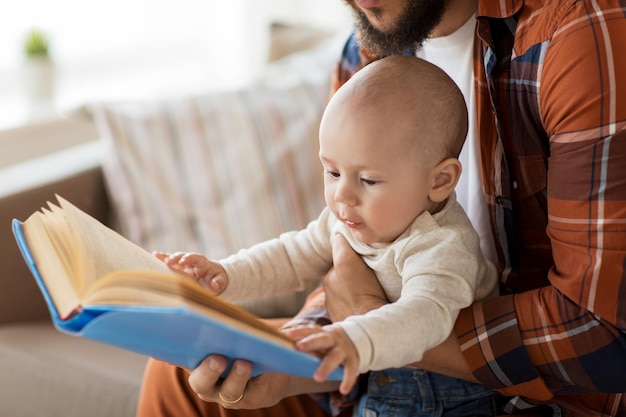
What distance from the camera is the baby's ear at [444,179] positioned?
41.3 inches

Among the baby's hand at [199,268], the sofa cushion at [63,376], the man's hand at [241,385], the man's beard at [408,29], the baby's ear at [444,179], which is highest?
the man's beard at [408,29]

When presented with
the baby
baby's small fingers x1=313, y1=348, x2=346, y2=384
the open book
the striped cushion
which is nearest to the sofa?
the striped cushion

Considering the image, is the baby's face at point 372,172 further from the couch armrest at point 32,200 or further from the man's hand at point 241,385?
the couch armrest at point 32,200

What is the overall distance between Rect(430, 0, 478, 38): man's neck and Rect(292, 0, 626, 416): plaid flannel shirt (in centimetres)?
10

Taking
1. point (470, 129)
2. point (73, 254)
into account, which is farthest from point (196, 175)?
point (73, 254)

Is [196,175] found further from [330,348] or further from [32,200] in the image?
[330,348]

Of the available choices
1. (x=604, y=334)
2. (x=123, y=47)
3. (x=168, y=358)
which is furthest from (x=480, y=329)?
(x=123, y=47)

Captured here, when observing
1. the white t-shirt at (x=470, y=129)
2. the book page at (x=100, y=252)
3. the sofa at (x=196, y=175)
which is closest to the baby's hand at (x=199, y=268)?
the book page at (x=100, y=252)

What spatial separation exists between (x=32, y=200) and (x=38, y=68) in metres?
0.92

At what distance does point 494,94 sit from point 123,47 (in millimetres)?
2162

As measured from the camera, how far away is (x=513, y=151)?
3.77ft

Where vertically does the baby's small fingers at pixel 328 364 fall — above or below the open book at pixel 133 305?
below

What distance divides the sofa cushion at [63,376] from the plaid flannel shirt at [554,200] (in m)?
0.75

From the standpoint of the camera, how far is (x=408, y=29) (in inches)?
48.0
